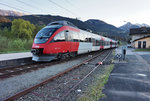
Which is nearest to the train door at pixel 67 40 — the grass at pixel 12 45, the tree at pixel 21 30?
the grass at pixel 12 45

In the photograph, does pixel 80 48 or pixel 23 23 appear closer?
pixel 80 48

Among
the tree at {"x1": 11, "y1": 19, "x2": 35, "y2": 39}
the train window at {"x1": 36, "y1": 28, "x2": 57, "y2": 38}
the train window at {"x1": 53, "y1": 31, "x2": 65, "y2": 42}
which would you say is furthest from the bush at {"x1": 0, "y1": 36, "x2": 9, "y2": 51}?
the tree at {"x1": 11, "y1": 19, "x2": 35, "y2": 39}

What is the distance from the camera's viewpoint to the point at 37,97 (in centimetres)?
376

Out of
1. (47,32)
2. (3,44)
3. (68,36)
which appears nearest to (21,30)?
(3,44)

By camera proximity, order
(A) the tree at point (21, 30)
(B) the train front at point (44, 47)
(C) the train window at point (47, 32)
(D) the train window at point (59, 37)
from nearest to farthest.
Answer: (B) the train front at point (44, 47) → (C) the train window at point (47, 32) → (D) the train window at point (59, 37) → (A) the tree at point (21, 30)

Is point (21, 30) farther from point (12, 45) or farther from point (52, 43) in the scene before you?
point (52, 43)

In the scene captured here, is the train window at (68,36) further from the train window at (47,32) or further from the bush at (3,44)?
the bush at (3,44)

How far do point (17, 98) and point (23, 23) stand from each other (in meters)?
48.4

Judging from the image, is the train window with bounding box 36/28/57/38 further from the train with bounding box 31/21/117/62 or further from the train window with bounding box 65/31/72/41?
the train window with bounding box 65/31/72/41

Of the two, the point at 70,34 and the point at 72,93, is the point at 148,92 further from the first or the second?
the point at 70,34

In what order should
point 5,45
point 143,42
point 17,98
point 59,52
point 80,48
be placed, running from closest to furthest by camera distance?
A: 1. point 17,98
2. point 59,52
3. point 80,48
4. point 5,45
5. point 143,42

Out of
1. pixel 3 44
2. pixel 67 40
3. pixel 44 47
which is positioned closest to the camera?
pixel 44 47

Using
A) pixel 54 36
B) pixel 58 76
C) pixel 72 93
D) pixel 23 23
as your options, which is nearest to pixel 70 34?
pixel 54 36

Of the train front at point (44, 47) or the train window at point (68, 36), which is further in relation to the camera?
the train window at point (68, 36)
